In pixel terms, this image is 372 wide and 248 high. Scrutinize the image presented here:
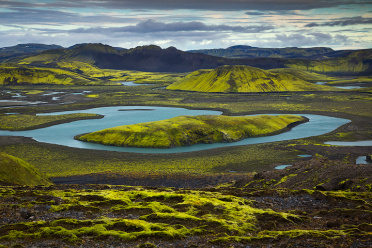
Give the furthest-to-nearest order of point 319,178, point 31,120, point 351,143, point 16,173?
point 31,120 < point 351,143 < point 16,173 < point 319,178

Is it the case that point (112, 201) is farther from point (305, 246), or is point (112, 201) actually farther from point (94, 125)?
point (94, 125)

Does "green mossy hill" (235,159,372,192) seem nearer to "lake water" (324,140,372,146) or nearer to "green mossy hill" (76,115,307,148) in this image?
"lake water" (324,140,372,146)

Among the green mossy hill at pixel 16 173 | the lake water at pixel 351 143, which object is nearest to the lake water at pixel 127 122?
the lake water at pixel 351 143

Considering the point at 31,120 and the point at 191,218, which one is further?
the point at 31,120

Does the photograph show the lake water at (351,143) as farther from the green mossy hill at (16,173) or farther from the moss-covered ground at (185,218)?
the green mossy hill at (16,173)

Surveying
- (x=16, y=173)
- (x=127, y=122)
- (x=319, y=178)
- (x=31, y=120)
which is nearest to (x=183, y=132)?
(x=127, y=122)

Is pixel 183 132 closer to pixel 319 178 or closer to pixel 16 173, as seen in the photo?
pixel 16 173
